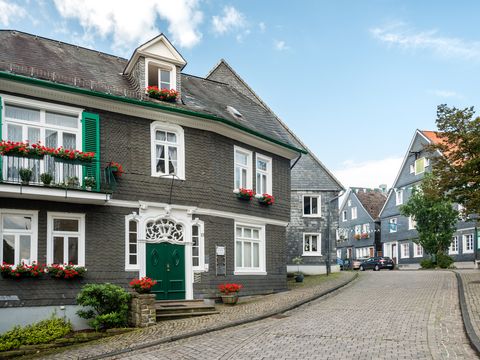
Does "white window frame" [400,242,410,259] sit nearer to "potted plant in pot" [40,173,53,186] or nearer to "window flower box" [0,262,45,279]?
"window flower box" [0,262,45,279]

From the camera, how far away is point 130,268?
1764cm

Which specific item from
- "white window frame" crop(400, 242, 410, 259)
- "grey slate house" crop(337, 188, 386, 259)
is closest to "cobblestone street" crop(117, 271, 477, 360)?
"white window frame" crop(400, 242, 410, 259)

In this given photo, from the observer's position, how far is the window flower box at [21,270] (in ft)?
49.2

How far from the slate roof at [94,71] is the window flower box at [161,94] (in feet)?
1.39

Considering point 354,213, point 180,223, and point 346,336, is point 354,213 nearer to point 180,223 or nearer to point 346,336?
point 180,223

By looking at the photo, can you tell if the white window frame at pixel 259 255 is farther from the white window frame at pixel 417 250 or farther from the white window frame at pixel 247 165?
the white window frame at pixel 417 250

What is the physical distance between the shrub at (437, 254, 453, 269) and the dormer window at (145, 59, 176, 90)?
27.6m

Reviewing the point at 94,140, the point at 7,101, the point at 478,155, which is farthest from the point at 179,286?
the point at 478,155

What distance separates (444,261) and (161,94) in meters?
28.3

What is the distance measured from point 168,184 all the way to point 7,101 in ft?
18.6

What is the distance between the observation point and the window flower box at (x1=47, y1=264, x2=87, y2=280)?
15811mm

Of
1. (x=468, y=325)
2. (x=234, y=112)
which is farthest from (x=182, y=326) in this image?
(x=234, y=112)

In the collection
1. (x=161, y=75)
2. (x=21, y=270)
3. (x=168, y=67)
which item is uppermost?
(x=168, y=67)

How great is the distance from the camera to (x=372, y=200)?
210 feet
